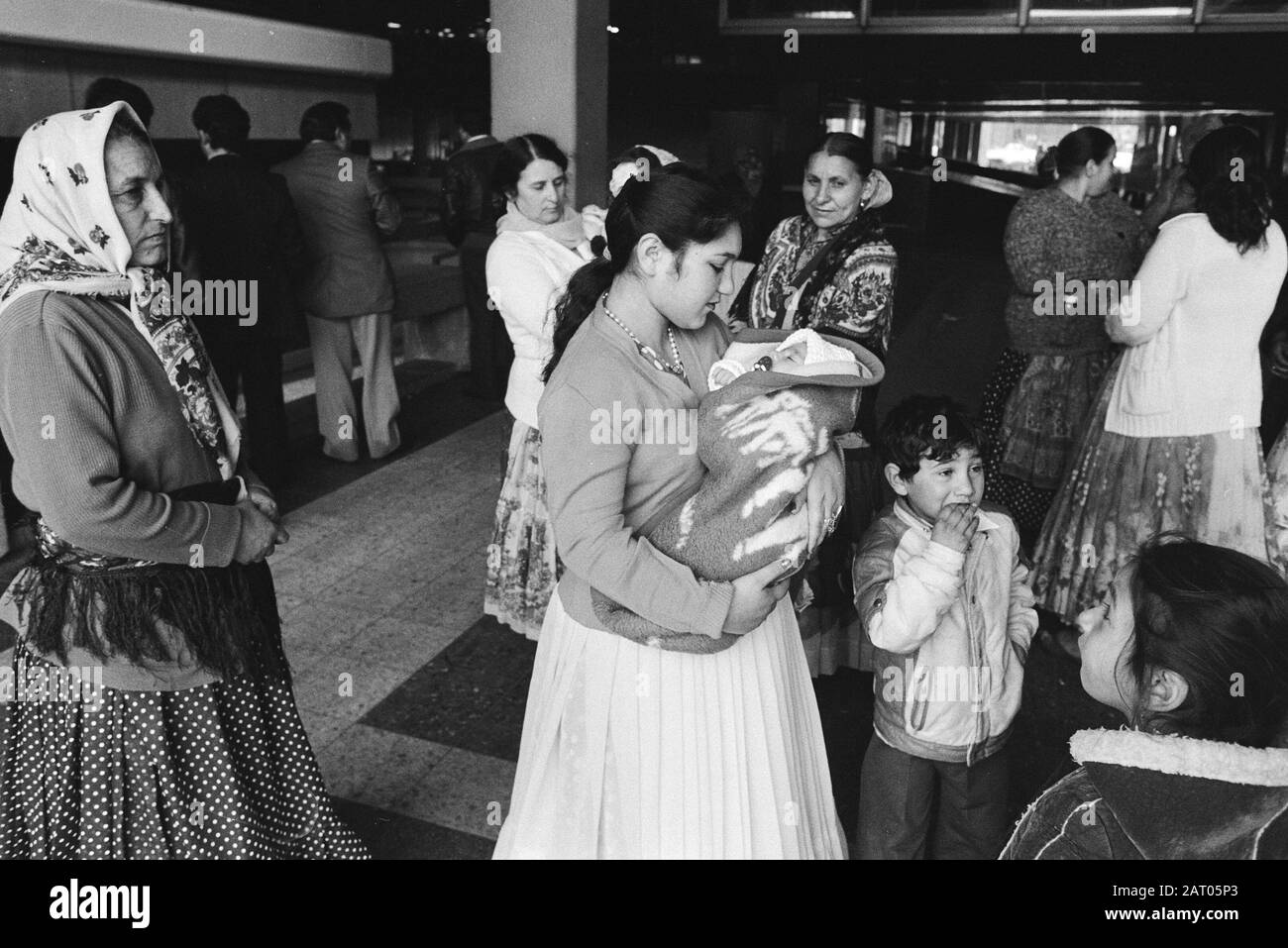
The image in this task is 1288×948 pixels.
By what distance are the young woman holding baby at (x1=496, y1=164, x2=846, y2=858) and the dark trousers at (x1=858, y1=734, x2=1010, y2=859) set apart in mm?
285

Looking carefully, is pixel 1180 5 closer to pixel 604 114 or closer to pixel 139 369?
pixel 604 114

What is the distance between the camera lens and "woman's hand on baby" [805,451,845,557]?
1604 millimetres

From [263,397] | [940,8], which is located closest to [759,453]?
[263,397]

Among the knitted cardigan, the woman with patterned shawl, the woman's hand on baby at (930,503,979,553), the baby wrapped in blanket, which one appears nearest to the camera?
the knitted cardigan

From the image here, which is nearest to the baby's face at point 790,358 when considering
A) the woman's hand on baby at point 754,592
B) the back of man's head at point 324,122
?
the woman's hand on baby at point 754,592

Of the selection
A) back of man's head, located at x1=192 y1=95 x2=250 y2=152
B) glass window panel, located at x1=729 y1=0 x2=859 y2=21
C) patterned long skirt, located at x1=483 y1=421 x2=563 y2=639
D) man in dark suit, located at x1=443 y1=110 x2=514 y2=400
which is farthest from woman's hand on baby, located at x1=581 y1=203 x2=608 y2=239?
glass window panel, located at x1=729 y1=0 x2=859 y2=21

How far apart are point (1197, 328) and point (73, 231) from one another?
3057mm

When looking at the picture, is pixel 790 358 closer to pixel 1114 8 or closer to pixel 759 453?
pixel 759 453

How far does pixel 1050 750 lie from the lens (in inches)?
116

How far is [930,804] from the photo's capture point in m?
2.21

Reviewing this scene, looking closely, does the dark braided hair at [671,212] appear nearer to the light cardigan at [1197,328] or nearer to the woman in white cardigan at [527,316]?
the woman in white cardigan at [527,316]

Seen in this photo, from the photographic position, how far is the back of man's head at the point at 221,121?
440 centimetres

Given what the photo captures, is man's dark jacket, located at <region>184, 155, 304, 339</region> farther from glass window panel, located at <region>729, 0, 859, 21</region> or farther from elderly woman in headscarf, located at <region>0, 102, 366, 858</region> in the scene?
glass window panel, located at <region>729, 0, 859, 21</region>

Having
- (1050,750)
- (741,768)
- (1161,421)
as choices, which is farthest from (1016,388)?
(741,768)
